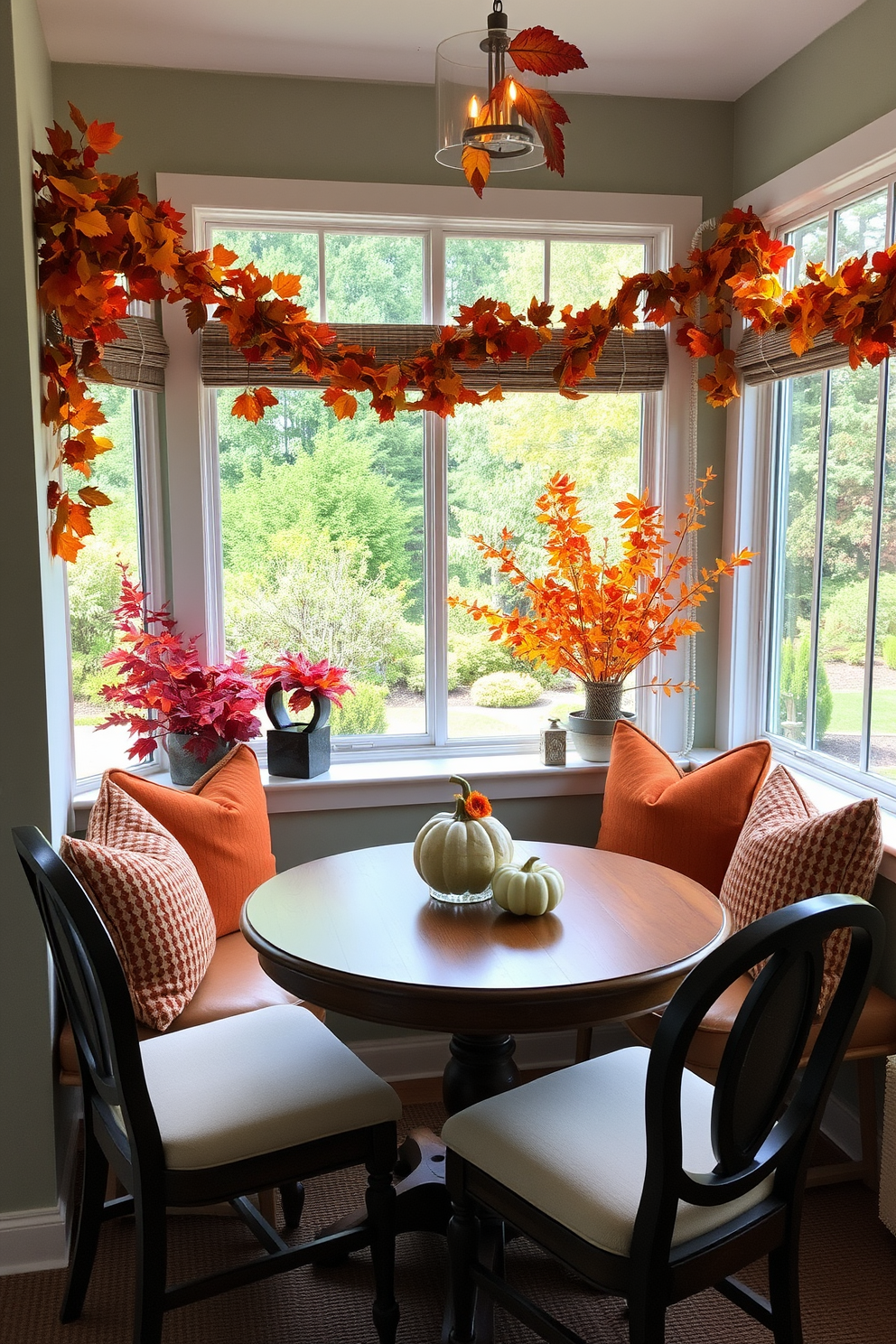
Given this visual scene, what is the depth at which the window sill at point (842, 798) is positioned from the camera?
242cm

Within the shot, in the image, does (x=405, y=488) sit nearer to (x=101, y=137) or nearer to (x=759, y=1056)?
(x=101, y=137)

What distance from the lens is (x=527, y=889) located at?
201 cm

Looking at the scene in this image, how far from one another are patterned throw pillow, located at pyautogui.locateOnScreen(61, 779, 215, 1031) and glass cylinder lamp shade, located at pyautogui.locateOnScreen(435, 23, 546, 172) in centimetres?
150

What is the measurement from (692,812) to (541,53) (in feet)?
5.62

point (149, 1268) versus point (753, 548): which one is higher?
point (753, 548)

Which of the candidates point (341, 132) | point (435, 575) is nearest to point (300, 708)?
point (435, 575)

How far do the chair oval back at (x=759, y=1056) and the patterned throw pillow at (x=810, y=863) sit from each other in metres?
0.55

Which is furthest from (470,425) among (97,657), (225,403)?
(97,657)

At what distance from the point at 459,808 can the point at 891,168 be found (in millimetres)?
1819

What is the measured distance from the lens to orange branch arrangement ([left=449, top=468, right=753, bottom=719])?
3.06 metres

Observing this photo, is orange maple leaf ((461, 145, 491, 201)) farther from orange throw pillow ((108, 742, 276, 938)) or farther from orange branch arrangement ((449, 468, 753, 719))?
orange throw pillow ((108, 742, 276, 938))

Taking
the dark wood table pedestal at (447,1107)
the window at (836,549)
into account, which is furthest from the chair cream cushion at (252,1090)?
the window at (836,549)

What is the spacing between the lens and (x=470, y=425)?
10.5 feet

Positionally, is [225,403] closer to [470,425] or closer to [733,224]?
[470,425]
